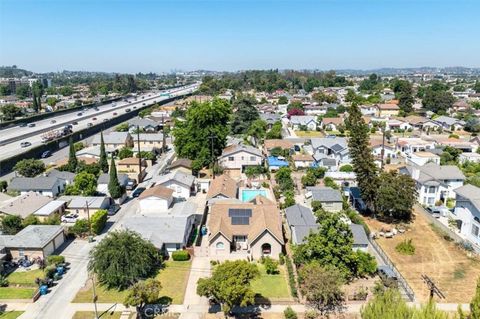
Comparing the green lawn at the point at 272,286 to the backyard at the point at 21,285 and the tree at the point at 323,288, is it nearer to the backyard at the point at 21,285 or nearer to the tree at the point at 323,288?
the tree at the point at 323,288

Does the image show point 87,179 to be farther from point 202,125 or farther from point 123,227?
point 202,125

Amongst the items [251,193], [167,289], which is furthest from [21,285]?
[251,193]

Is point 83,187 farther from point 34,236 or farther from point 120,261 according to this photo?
point 120,261

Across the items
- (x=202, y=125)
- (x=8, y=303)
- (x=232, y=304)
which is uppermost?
(x=202, y=125)

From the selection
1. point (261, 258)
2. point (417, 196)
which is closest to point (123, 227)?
point (261, 258)

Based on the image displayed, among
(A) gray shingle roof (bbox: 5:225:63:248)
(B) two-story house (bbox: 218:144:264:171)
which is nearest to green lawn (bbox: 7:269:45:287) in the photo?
(A) gray shingle roof (bbox: 5:225:63:248)

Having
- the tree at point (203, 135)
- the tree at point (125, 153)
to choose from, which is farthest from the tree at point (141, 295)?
the tree at point (125, 153)
